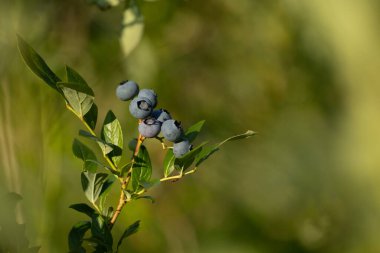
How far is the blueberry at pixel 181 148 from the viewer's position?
59cm

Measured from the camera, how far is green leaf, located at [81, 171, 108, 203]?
0.59 metres

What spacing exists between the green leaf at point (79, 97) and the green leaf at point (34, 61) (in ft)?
0.04

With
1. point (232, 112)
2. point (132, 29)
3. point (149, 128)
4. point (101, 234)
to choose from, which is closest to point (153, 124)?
point (149, 128)

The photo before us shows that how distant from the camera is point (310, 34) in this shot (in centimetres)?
150

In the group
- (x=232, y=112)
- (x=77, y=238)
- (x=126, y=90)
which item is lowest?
(x=232, y=112)

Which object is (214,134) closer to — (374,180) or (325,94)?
(325,94)

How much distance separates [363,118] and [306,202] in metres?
0.40

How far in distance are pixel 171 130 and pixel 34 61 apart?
5.2 inches

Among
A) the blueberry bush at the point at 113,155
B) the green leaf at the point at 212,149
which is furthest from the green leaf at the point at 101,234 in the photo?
the green leaf at the point at 212,149

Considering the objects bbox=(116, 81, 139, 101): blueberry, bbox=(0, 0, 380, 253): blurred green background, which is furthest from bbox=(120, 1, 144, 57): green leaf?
bbox=(116, 81, 139, 101): blueberry

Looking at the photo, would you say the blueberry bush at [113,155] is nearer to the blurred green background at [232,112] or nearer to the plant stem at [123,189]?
the plant stem at [123,189]

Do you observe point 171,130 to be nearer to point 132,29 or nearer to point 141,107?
point 141,107

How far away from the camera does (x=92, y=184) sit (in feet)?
1.96

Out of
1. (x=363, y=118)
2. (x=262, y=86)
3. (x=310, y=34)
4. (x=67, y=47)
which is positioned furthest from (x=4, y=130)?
(x=262, y=86)
